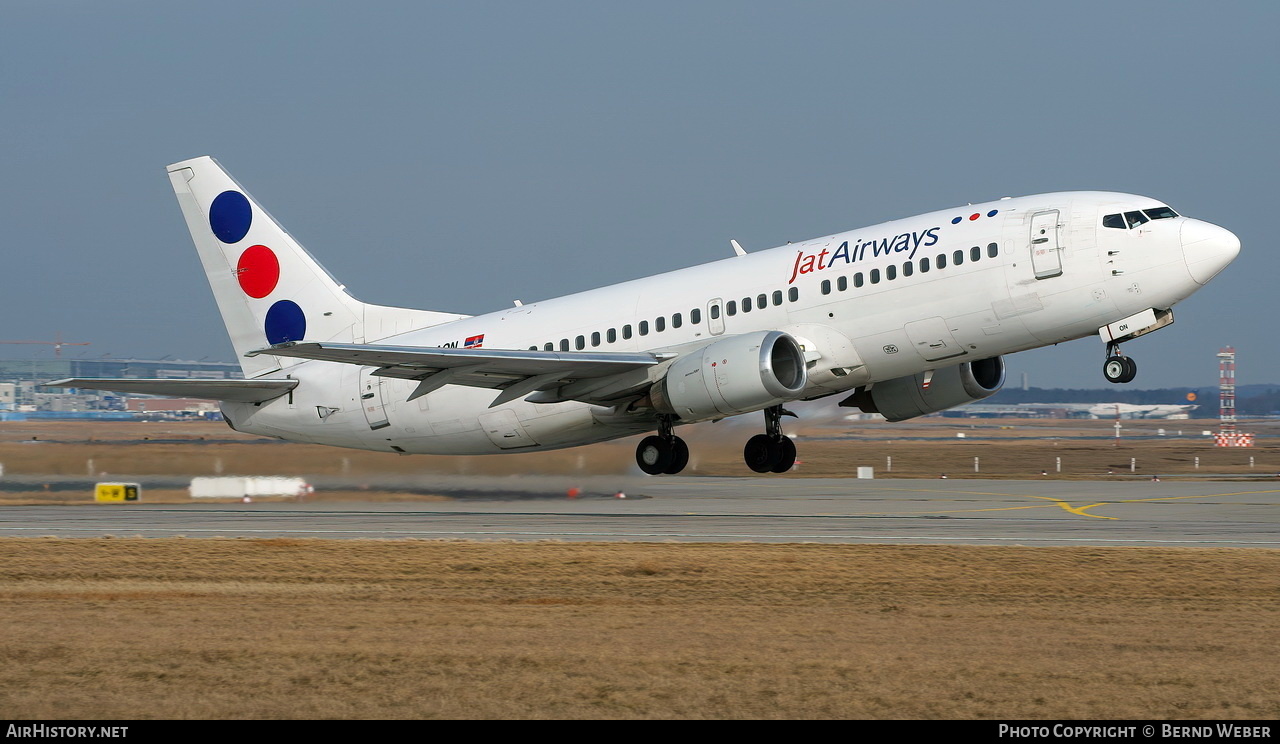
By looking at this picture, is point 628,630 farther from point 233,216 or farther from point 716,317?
point 233,216

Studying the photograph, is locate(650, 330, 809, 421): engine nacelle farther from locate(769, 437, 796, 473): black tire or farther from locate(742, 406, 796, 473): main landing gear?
locate(769, 437, 796, 473): black tire

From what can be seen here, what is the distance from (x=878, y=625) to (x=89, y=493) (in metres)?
34.7

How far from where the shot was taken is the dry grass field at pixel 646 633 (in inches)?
468

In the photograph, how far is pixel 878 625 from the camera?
51.6 feet

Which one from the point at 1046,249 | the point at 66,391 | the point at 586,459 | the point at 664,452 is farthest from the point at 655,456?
the point at 66,391

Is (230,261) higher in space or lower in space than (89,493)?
higher

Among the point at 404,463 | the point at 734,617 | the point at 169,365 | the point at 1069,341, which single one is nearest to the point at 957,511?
the point at 1069,341

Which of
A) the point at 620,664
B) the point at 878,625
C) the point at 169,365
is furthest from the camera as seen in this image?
the point at 169,365

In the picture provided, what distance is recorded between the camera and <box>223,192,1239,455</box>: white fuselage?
25.9m

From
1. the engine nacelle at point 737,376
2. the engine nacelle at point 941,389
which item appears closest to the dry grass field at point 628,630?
the engine nacelle at point 737,376

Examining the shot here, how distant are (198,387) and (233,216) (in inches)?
222

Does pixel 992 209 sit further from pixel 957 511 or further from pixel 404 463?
pixel 404 463

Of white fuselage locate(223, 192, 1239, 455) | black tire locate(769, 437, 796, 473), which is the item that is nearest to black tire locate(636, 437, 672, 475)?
white fuselage locate(223, 192, 1239, 455)

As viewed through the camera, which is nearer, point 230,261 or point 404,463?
point 230,261
